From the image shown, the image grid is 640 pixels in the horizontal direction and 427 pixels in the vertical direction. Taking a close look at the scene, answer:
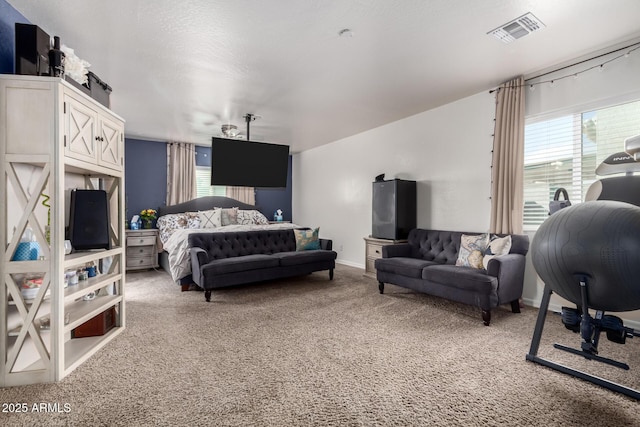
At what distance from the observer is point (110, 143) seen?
2617mm

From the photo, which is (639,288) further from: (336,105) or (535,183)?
(336,105)

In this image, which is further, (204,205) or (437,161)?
(204,205)

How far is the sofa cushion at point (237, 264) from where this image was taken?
3779 mm

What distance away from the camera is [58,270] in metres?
1.96

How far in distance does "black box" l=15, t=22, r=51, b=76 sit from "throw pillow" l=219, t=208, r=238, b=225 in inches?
173

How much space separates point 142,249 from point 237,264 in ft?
9.57

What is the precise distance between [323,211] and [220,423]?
222 inches

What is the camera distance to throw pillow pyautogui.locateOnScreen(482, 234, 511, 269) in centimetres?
328

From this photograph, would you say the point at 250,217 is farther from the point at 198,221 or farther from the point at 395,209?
the point at 395,209

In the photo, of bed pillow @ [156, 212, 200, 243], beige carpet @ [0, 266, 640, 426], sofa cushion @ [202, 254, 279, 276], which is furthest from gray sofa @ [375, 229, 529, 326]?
bed pillow @ [156, 212, 200, 243]

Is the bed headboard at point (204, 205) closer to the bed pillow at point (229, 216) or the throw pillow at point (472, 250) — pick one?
the bed pillow at point (229, 216)

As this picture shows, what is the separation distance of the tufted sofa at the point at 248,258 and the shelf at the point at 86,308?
1145 millimetres

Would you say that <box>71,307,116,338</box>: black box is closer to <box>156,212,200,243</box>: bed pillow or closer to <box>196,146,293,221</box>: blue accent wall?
→ <box>156,212,200,243</box>: bed pillow

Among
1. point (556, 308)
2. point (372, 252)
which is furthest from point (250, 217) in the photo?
point (556, 308)
